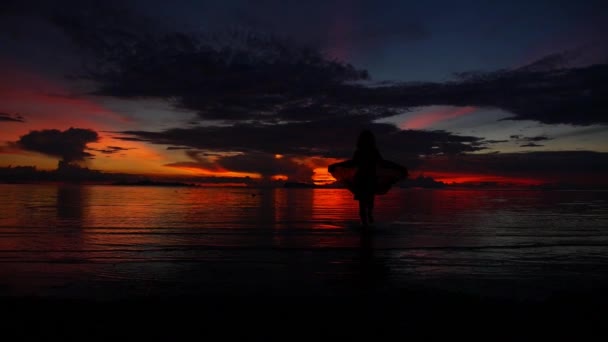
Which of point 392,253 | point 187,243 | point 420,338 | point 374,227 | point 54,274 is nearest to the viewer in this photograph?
point 420,338

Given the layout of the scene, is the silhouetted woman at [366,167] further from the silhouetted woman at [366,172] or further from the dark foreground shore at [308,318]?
the dark foreground shore at [308,318]

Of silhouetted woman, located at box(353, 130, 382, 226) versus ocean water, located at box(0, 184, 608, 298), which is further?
silhouetted woman, located at box(353, 130, 382, 226)

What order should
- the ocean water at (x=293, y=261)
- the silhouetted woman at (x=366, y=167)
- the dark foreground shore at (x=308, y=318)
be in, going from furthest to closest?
1. the silhouetted woman at (x=366, y=167)
2. the ocean water at (x=293, y=261)
3. the dark foreground shore at (x=308, y=318)

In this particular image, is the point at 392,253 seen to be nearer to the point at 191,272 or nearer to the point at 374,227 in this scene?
the point at 191,272

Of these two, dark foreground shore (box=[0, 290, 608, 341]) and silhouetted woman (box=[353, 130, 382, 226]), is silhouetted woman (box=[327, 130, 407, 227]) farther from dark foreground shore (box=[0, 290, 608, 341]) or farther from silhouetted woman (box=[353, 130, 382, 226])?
dark foreground shore (box=[0, 290, 608, 341])

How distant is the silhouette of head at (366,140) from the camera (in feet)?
61.6

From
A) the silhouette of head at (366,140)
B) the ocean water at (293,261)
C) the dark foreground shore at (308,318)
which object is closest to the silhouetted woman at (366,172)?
the silhouette of head at (366,140)

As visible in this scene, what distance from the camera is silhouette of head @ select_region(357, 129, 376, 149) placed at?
18.8m

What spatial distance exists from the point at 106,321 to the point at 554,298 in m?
6.91

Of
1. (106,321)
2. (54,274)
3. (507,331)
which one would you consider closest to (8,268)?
(54,274)

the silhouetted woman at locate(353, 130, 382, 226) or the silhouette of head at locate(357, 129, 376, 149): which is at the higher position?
the silhouette of head at locate(357, 129, 376, 149)

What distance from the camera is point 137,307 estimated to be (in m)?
6.09

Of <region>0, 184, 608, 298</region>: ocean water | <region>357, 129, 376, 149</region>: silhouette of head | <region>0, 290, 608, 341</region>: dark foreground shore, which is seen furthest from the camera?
<region>357, 129, 376, 149</region>: silhouette of head

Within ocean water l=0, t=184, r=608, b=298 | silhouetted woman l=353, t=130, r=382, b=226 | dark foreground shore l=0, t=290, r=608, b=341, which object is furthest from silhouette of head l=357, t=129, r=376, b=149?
dark foreground shore l=0, t=290, r=608, b=341
